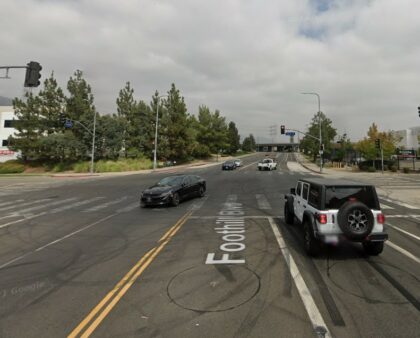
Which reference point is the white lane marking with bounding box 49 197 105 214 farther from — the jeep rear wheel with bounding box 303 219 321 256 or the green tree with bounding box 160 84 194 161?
the green tree with bounding box 160 84 194 161

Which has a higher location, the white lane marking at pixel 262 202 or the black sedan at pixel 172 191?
the black sedan at pixel 172 191

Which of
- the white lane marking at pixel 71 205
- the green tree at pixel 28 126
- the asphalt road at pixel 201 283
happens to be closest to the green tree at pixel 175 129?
the green tree at pixel 28 126

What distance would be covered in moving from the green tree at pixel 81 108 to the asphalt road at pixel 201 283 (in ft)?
117

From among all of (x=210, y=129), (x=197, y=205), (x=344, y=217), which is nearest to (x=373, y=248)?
(x=344, y=217)

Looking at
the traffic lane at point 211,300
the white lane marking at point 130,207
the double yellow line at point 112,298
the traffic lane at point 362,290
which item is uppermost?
the traffic lane at point 362,290

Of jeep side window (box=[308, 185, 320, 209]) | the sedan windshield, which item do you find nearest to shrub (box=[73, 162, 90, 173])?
the sedan windshield

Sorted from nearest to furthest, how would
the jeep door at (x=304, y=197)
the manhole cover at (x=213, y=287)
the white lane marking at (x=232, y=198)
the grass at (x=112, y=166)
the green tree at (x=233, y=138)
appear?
the manhole cover at (x=213, y=287) → the jeep door at (x=304, y=197) → the white lane marking at (x=232, y=198) → the grass at (x=112, y=166) → the green tree at (x=233, y=138)

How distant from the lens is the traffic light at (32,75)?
45.6 feet

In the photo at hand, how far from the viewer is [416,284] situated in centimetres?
488

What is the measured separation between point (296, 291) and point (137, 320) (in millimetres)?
2608

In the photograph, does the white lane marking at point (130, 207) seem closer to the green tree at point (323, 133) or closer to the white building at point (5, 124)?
the green tree at point (323, 133)

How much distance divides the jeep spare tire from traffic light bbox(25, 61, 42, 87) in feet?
49.5

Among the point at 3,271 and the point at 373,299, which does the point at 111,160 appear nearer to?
the point at 3,271

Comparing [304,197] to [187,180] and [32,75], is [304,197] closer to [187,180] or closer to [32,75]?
[187,180]
